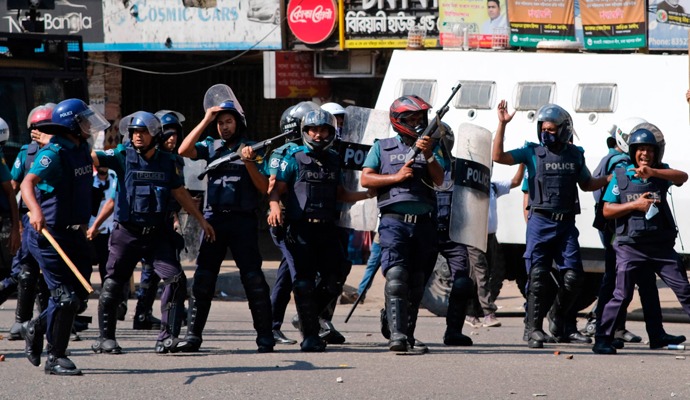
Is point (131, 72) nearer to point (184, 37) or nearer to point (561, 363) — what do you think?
point (184, 37)

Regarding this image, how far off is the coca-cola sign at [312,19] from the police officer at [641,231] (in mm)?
11933

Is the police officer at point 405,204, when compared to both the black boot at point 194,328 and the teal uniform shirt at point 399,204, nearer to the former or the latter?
the teal uniform shirt at point 399,204

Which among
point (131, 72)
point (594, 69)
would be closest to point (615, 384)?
point (594, 69)

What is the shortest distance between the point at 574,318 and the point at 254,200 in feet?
9.88

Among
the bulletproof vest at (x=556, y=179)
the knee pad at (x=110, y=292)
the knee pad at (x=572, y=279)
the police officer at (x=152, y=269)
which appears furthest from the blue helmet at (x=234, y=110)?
the knee pad at (x=572, y=279)

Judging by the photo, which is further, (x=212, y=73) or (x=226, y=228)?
(x=212, y=73)

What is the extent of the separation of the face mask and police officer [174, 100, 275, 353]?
2.14m

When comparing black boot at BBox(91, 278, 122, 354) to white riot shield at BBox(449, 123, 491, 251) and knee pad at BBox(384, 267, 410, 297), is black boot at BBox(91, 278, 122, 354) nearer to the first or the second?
knee pad at BBox(384, 267, 410, 297)

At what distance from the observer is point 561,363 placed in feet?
30.5

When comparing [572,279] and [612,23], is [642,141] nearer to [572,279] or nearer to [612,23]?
[572,279]

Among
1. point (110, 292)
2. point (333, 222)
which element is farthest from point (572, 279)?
point (110, 292)

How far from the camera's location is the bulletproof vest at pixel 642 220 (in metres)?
10.1

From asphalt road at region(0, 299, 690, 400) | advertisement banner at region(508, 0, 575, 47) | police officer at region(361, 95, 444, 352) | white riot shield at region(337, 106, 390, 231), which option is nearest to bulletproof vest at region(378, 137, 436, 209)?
police officer at region(361, 95, 444, 352)

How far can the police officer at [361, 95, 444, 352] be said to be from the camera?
9.70m
